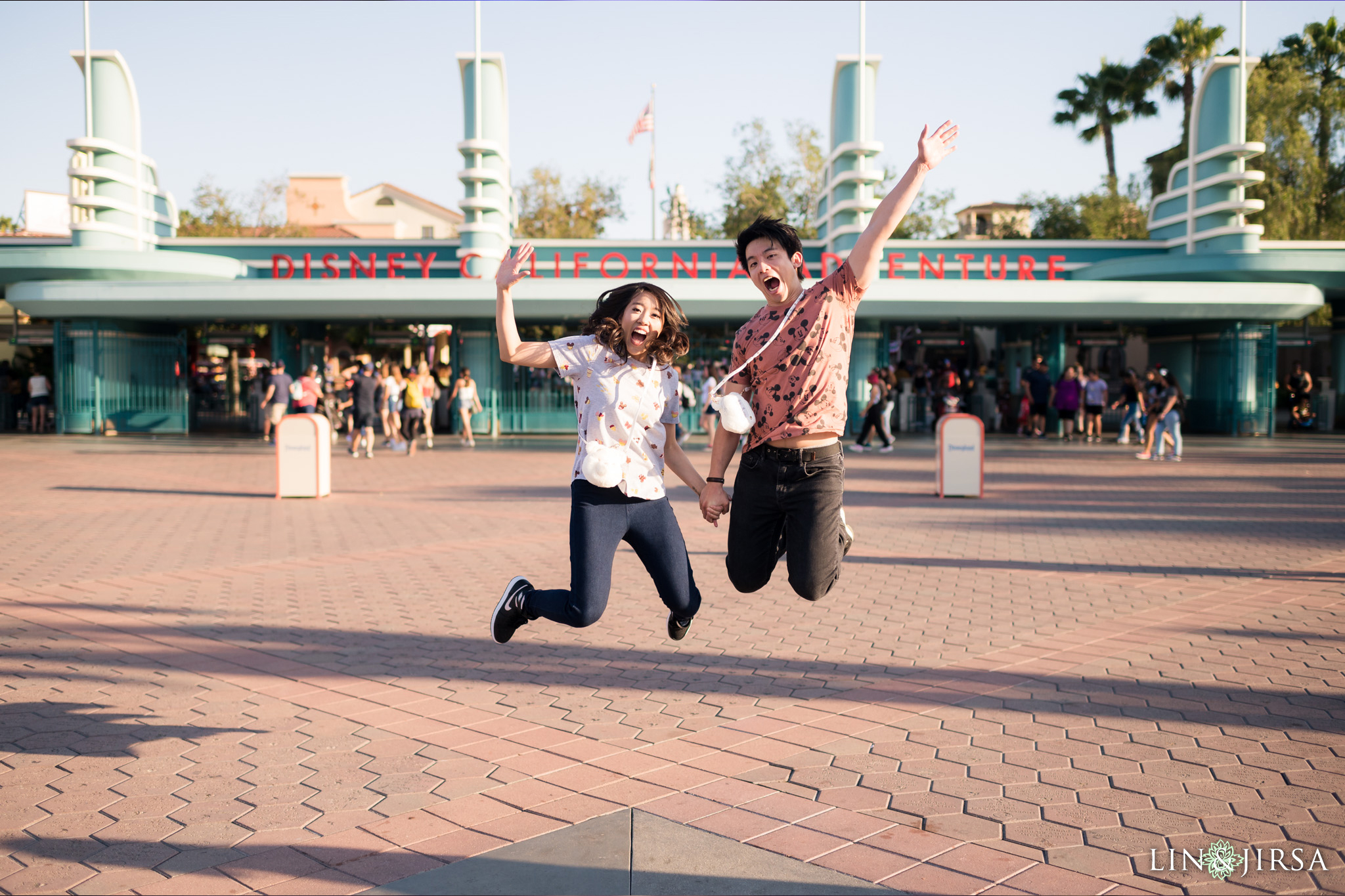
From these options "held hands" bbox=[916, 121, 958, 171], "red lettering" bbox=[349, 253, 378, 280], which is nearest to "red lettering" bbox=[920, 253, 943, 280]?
"red lettering" bbox=[349, 253, 378, 280]

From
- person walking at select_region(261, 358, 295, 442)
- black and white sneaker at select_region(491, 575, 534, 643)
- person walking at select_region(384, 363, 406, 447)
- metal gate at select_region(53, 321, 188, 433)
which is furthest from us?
metal gate at select_region(53, 321, 188, 433)

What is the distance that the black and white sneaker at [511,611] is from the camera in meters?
4.30

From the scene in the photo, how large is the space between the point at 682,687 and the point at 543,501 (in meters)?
7.76

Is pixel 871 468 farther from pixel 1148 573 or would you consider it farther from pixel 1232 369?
pixel 1232 369

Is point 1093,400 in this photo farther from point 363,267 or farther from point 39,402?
point 39,402

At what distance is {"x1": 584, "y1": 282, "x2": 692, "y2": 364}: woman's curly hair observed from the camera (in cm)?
407

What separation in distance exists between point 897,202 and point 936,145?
34 centimetres

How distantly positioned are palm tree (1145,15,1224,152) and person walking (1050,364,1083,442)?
2195cm

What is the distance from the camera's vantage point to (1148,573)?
805 centimetres

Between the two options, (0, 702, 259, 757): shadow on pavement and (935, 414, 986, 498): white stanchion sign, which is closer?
(0, 702, 259, 757): shadow on pavement

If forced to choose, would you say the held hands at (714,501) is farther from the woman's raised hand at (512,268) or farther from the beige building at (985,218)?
the beige building at (985,218)

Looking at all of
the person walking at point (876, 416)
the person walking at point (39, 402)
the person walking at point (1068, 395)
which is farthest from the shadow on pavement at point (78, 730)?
the person walking at point (39, 402)

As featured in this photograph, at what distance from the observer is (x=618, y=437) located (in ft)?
13.2

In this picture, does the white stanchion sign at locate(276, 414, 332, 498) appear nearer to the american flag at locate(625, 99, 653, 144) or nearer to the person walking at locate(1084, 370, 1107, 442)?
the person walking at locate(1084, 370, 1107, 442)
